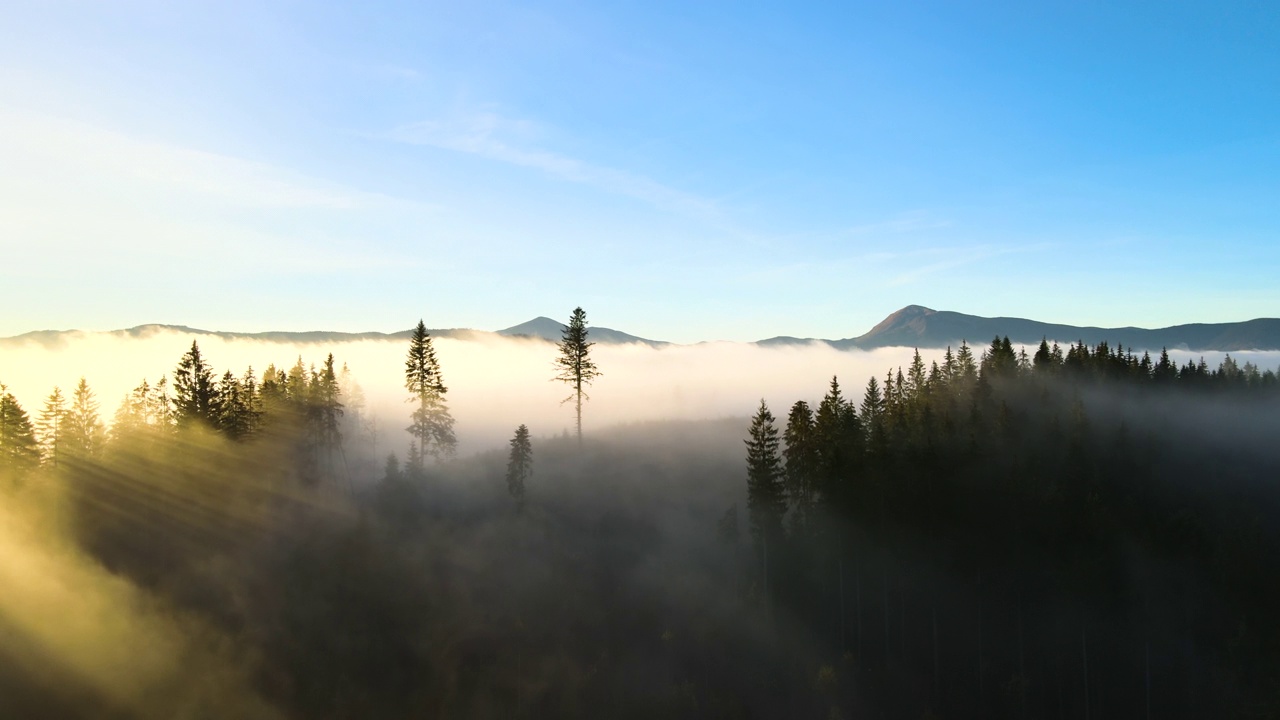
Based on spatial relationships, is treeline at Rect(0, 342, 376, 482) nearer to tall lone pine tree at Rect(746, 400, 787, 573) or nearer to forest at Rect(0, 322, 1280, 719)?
forest at Rect(0, 322, 1280, 719)

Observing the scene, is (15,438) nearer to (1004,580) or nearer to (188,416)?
(188,416)

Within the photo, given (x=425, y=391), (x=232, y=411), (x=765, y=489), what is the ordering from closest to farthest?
(x=765, y=489), (x=232, y=411), (x=425, y=391)

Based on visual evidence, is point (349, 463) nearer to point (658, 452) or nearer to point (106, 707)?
point (658, 452)

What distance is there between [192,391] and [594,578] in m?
34.8

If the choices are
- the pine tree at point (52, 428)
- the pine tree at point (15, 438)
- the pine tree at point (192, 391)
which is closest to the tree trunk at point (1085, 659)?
the pine tree at point (192, 391)

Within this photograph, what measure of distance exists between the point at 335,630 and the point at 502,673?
1146 cm

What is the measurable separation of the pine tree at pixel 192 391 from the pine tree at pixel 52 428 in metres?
12.2

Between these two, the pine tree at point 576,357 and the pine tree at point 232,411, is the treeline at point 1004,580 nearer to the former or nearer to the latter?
the pine tree at point 576,357

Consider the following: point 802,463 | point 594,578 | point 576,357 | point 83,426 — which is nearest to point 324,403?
point 83,426

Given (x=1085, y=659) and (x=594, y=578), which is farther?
(x=594, y=578)

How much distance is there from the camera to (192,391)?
51.7m

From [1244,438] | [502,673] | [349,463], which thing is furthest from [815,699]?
[1244,438]

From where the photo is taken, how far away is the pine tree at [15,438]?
49.6 metres

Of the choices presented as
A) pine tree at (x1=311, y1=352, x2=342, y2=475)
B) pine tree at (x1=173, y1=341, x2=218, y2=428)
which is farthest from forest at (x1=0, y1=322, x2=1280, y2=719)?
pine tree at (x1=311, y1=352, x2=342, y2=475)
